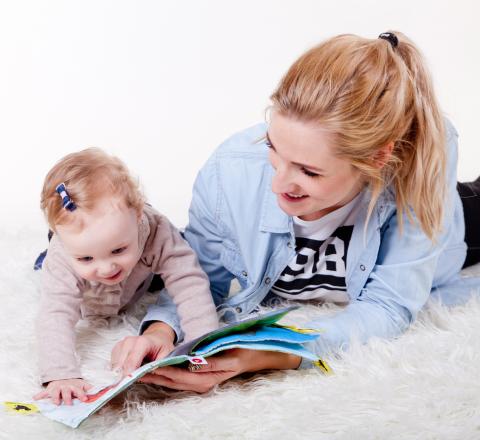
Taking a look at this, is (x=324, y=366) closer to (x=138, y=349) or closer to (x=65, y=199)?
(x=138, y=349)

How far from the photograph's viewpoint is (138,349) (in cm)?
167

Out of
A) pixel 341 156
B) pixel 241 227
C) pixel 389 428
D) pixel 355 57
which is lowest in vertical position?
pixel 389 428

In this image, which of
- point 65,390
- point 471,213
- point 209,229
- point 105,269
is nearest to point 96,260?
point 105,269

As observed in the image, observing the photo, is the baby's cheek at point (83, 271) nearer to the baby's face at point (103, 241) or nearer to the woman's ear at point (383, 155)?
the baby's face at point (103, 241)

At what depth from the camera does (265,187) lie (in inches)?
75.0

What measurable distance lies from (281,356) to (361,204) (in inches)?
17.8

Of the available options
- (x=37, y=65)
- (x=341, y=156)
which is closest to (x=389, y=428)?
(x=341, y=156)

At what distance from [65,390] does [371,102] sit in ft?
2.64

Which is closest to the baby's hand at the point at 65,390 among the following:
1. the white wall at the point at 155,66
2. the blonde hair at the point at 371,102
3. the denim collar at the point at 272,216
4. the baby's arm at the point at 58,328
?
the baby's arm at the point at 58,328

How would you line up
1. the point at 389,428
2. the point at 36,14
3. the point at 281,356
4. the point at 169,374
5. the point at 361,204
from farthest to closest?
the point at 36,14 → the point at 361,204 → the point at 281,356 → the point at 169,374 → the point at 389,428

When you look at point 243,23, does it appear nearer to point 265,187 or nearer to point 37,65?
point 37,65

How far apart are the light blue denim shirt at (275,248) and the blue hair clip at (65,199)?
0.35 m

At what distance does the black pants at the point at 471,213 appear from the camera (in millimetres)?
2242

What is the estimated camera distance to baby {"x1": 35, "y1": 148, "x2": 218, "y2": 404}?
5.38 feet
